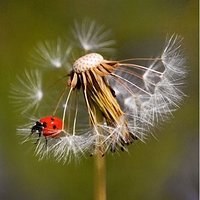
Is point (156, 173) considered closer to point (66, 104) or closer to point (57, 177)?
point (57, 177)

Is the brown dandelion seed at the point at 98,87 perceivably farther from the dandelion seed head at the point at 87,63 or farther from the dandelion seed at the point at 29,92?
the dandelion seed at the point at 29,92

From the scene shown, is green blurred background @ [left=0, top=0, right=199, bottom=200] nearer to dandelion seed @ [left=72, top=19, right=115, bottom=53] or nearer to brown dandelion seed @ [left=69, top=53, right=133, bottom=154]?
dandelion seed @ [left=72, top=19, right=115, bottom=53]

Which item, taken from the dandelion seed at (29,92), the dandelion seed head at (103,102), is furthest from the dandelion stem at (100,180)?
the dandelion seed at (29,92)

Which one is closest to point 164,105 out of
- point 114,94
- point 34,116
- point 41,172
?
point 114,94

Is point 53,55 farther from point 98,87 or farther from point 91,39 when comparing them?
point 98,87

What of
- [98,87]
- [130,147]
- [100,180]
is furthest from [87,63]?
[130,147]

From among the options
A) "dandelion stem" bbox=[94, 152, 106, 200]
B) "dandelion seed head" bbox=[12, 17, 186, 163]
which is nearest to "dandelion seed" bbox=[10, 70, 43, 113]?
"dandelion seed head" bbox=[12, 17, 186, 163]

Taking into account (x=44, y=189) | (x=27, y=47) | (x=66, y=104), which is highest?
(x=27, y=47)
